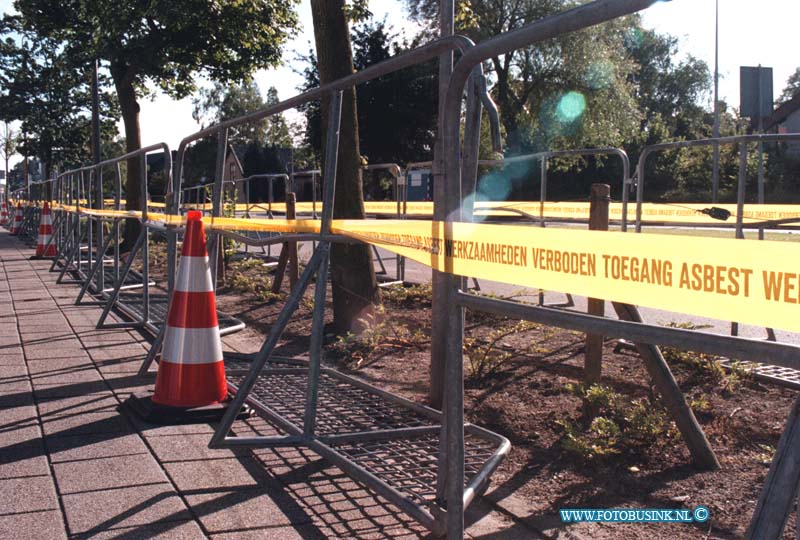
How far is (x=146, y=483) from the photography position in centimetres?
389

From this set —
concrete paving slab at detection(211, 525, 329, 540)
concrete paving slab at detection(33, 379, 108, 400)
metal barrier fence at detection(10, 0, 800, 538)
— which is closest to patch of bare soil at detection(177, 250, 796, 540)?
metal barrier fence at detection(10, 0, 800, 538)

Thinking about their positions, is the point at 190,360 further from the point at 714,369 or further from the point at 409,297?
the point at 409,297

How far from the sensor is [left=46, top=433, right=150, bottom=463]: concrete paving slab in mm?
4289

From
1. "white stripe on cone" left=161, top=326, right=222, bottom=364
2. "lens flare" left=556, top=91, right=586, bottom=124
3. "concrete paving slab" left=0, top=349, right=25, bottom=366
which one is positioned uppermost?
"lens flare" left=556, top=91, right=586, bottom=124

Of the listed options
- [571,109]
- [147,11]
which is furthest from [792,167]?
[147,11]

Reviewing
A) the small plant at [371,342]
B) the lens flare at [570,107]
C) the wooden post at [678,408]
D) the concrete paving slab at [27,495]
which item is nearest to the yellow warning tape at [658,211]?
the small plant at [371,342]

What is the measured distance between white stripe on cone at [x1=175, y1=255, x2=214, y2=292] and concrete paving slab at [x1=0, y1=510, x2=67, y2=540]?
71.5 inches

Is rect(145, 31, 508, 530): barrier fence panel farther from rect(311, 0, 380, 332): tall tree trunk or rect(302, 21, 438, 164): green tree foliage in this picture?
rect(302, 21, 438, 164): green tree foliage

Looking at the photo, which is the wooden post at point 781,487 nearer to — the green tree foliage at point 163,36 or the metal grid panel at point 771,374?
the metal grid panel at point 771,374

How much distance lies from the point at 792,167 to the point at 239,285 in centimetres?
2872

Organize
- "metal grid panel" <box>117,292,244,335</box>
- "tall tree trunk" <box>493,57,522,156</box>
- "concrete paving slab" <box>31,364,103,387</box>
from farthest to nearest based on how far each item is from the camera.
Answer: "tall tree trunk" <box>493,57,522,156</box> < "metal grid panel" <box>117,292,244,335</box> < "concrete paving slab" <box>31,364,103,387</box>

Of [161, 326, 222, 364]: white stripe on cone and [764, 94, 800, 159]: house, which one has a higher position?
[764, 94, 800, 159]: house

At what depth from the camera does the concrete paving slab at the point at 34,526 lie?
326 centimetres

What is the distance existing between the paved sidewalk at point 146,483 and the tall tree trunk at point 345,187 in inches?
90.4
